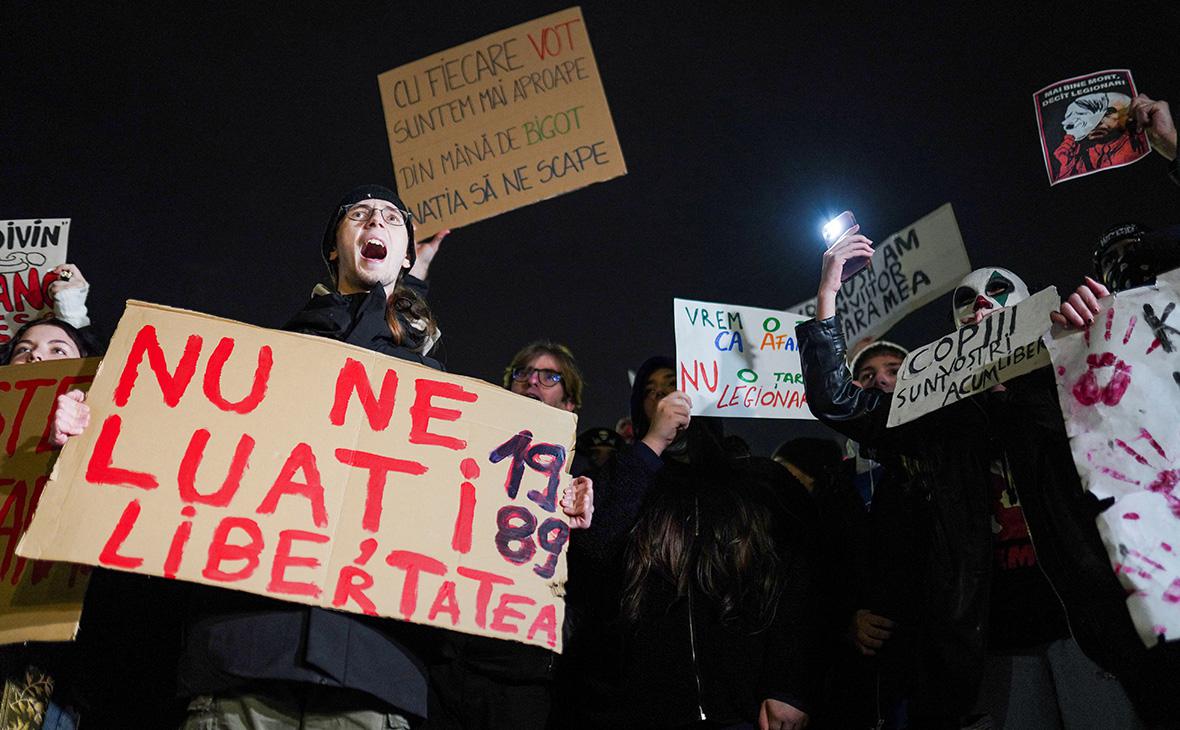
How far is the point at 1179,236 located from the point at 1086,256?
5.53m

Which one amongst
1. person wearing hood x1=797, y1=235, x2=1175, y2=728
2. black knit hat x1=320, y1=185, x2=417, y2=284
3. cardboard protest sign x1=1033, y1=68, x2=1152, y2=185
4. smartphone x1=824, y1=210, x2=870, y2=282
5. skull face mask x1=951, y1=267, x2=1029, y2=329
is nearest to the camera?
person wearing hood x1=797, y1=235, x2=1175, y2=728

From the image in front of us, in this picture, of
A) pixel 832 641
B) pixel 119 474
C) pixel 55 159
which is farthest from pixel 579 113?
pixel 55 159

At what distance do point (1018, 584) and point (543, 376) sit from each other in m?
1.98

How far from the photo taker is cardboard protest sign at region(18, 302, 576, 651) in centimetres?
203

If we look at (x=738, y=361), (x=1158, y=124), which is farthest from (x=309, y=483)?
(x=1158, y=124)

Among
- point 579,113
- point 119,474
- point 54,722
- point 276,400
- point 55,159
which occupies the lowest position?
point 54,722

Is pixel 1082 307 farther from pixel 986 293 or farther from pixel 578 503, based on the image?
pixel 578 503

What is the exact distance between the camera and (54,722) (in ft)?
8.34

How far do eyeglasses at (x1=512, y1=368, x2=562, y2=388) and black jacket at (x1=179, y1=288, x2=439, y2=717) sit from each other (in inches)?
67.9

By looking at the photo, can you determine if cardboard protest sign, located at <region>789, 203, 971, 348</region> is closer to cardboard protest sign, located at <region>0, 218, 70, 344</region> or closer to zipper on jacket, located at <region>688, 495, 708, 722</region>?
zipper on jacket, located at <region>688, 495, 708, 722</region>

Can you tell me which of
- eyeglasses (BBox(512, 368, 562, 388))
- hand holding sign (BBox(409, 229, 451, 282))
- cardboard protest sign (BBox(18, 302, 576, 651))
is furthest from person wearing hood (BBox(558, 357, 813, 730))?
hand holding sign (BBox(409, 229, 451, 282))

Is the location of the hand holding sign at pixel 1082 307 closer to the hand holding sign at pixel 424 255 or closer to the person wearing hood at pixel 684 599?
the person wearing hood at pixel 684 599

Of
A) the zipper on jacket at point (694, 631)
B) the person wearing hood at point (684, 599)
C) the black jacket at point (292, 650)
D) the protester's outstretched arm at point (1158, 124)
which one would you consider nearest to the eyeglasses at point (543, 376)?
the person wearing hood at point (684, 599)

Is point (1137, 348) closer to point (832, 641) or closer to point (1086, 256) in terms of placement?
point (832, 641)
